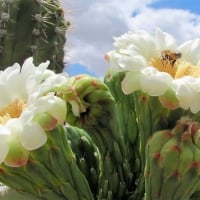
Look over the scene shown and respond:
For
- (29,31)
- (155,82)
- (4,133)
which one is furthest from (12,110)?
(29,31)

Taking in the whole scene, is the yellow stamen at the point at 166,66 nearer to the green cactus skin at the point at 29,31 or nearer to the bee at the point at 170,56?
the bee at the point at 170,56

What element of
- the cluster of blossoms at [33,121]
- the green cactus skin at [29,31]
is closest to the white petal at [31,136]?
the cluster of blossoms at [33,121]

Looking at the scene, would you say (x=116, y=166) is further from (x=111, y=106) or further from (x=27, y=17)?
(x=27, y=17)

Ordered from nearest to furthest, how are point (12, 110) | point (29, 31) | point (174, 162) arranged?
point (174, 162)
point (12, 110)
point (29, 31)

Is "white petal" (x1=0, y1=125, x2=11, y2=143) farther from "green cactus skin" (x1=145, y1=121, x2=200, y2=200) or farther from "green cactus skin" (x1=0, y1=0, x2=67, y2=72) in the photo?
"green cactus skin" (x1=0, y1=0, x2=67, y2=72)

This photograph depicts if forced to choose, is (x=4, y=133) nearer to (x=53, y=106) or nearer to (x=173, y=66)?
(x=53, y=106)

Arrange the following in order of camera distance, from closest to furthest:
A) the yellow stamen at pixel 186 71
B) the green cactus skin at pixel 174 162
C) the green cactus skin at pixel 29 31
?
the green cactus skin at pixel 174 162
the yellow stamen at pixel 186 71
the green cactus skin at pixel 29 31

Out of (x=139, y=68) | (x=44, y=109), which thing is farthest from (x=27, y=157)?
(x=139, y=68)
